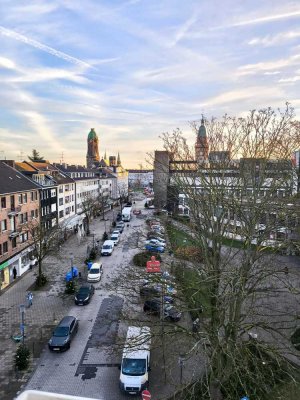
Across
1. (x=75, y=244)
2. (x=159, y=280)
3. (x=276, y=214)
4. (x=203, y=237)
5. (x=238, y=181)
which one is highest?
(x=238, y=181)

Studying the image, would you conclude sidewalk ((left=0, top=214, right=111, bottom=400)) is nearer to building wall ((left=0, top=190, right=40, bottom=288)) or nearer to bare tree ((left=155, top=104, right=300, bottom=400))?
building wall ((left=0, top=190, right=40, bottom=288))

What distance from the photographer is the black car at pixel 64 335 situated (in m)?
19.0

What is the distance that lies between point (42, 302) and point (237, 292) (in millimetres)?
19341

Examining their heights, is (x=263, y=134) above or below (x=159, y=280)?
above

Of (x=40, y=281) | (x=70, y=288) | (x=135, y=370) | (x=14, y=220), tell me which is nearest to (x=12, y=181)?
(x=14, y=220)

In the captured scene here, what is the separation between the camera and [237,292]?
12.1 metres

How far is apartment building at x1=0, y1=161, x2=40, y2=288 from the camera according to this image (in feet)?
100

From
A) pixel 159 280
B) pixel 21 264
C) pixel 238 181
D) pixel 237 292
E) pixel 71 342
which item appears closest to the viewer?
pixel 237 292

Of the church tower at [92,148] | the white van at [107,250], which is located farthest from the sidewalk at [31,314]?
the church tower at [92,148]

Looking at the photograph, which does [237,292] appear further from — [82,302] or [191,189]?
[82,302]

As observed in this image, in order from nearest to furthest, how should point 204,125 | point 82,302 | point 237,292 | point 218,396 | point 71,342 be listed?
point 237,292 < point 218,396 < point 204,125 < point 71,342 < point 82,302

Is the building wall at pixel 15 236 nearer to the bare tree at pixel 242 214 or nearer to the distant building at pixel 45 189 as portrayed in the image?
the distant building at pixel 45 189

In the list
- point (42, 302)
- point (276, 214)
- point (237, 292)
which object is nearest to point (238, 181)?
point (276, 214)

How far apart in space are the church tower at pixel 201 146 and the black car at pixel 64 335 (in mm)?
12961
